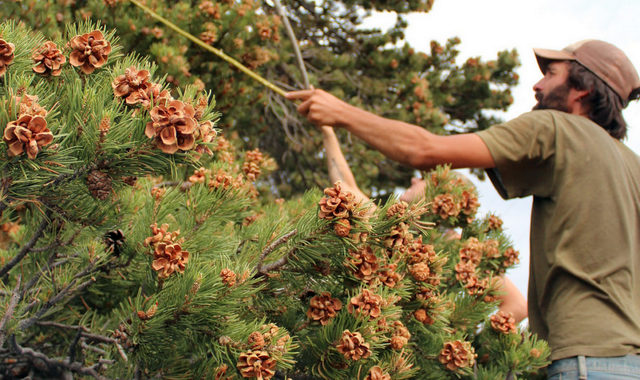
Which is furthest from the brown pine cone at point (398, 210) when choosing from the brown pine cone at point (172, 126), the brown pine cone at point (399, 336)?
the brown pine cone at point (172, 126)

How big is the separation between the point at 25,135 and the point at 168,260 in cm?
47

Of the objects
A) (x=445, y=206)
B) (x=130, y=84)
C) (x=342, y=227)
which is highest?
(x=445, y=206)

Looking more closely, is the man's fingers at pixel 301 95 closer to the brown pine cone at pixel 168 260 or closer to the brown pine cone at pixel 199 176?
the brown pine cone at pixel 199 176

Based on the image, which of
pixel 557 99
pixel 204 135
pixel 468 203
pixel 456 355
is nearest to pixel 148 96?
pixel 204 135

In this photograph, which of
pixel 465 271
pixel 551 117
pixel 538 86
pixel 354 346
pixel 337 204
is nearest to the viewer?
pixel 337 204

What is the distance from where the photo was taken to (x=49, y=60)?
4.07 ft

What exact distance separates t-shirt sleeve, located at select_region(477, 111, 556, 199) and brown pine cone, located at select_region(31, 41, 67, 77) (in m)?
1.42

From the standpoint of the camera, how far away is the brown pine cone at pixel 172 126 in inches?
41.7

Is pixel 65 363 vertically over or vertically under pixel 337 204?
under

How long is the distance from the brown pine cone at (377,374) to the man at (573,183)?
69 cm

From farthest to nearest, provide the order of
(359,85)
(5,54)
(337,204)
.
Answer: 1. (359,85)
2. (337,204)
3. (5,54)

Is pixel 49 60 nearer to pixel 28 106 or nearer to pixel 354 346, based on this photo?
pixel 28 106

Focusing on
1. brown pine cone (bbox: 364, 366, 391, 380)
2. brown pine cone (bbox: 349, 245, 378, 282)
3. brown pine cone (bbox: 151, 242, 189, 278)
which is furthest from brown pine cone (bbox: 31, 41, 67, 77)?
brown pine cone (bbox: 364, 366, 391, 380)

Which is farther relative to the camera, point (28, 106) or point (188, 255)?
point (188, 255)
